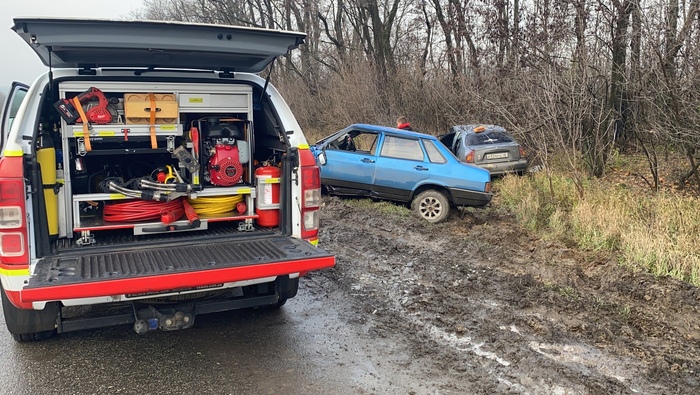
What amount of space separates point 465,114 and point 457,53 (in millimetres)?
2489

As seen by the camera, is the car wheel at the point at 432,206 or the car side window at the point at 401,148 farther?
Result: the car side window at the point at 401,148

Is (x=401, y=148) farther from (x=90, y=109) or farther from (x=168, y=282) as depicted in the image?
(x=168, y=282)

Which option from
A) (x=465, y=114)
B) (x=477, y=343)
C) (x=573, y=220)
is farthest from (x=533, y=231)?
(x=465, y=114)

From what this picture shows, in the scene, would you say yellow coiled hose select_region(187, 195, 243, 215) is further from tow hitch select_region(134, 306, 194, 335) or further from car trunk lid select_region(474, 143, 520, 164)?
car trunk lid select_region(474, 143, 520, 164)

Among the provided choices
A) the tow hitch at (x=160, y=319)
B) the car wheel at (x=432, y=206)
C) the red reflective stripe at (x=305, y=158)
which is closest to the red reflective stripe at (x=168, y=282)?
the tow hitch at (x=160, y=319)

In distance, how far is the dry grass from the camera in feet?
19.7

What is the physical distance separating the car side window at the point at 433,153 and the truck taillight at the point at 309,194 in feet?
17.7

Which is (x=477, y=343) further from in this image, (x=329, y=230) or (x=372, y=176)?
(x=372, y=176)

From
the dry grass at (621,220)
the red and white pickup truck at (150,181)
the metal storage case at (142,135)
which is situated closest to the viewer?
the red and white pickup truck at (150,181)

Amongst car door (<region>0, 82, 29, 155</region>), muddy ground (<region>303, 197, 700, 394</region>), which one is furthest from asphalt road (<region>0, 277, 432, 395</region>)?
car door (<region>0, 82, 29, 155</region>)

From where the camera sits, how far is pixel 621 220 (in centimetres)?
717

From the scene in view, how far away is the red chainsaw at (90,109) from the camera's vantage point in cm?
443

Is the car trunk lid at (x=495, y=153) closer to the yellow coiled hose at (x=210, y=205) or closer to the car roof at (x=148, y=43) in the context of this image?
the car roof at (x=148, y=43)

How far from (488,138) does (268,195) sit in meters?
8.84
